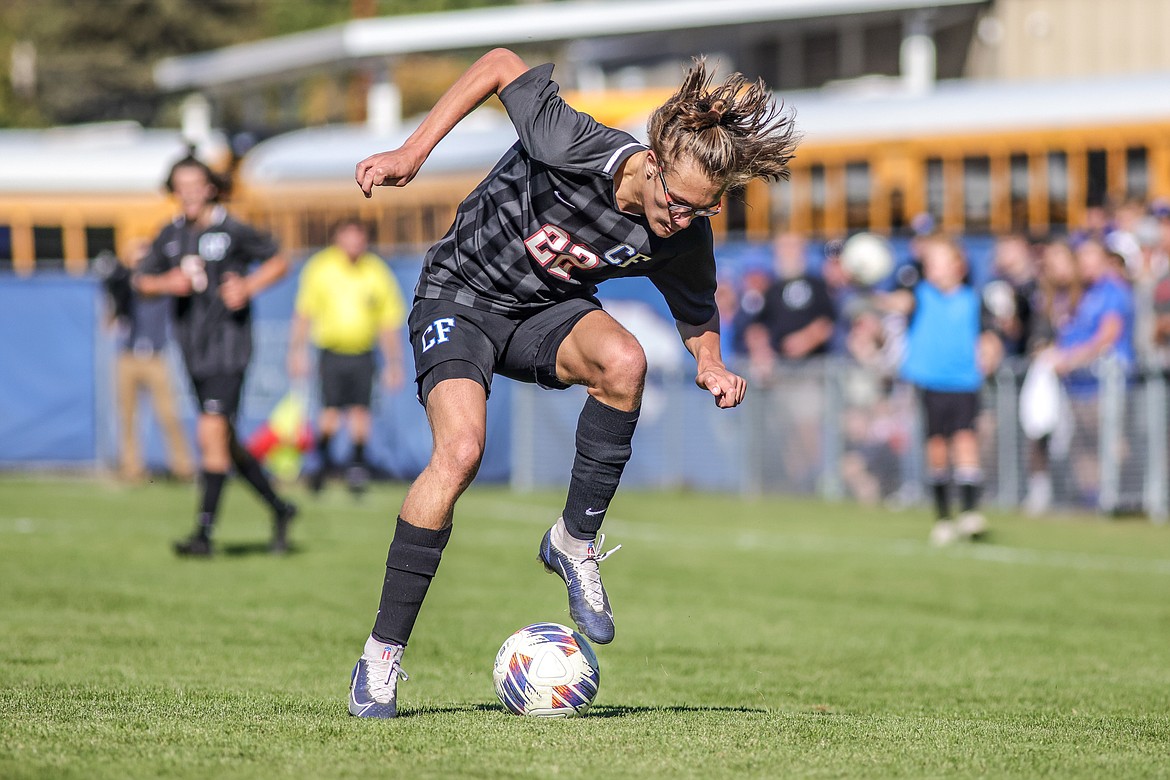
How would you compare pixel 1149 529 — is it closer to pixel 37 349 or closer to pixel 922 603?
pixel 922 603

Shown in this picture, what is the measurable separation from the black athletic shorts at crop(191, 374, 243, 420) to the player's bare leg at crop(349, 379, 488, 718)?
543cm

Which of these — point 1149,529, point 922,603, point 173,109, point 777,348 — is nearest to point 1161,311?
point 1149,529

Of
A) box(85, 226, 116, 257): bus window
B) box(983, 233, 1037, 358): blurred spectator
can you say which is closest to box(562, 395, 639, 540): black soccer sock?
box(983, 233, 1037, 358): blurred spectator

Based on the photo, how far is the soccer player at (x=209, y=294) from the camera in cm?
1070

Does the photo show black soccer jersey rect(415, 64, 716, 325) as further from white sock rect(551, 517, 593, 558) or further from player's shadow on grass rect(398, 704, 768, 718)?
player's shadow on grass rect(398, 704, 768, 718)

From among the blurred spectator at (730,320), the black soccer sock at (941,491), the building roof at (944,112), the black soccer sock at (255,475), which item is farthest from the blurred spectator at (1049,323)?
the black soccer sock at (255,475)

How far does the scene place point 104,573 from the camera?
10062 millimetres

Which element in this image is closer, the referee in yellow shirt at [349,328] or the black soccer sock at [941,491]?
the black soccer sock at [941,491]

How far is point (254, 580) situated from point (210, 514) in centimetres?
113

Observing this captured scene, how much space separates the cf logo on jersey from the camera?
224 inches

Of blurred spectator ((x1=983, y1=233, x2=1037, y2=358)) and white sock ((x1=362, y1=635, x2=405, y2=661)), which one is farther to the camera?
blurred spectator ((x1=983, y1=233, x2=1037, y2=358))

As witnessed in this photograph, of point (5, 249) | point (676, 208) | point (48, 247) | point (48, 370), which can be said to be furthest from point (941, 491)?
point (5, 249)

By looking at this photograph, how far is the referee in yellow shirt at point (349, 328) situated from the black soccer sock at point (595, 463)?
10167 mm

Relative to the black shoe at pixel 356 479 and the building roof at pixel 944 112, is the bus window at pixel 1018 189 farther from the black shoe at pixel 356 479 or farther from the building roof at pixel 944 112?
the black shoe at pixel 356 479
